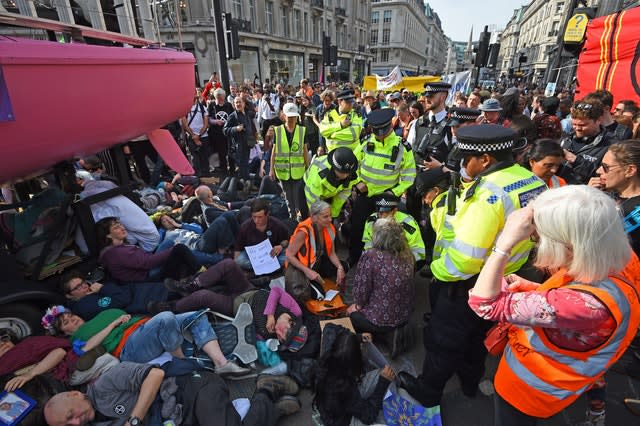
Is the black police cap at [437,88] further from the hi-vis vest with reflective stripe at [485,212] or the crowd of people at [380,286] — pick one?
the hi-vis vest with reflective stripe at [485,212]

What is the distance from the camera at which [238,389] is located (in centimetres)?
241

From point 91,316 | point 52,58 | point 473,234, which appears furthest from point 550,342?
point 52,58

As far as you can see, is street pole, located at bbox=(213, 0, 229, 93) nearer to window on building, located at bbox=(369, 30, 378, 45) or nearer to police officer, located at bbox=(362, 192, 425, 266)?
police officer, located at bbox=(362, 192, 425, 266)

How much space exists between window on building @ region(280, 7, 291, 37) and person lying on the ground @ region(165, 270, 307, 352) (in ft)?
95.8

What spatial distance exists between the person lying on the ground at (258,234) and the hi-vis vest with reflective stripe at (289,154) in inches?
43.1

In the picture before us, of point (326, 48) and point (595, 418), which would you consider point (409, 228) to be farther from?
point (326, 48)

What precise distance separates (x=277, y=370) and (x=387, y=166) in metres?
2.25

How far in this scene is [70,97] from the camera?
250 cm

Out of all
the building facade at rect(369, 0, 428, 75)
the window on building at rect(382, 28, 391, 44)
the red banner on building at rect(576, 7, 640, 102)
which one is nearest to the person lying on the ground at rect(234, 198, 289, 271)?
the red banner on building at rect(576, 7, 640, 102)

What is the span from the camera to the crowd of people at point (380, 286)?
3.79 feet

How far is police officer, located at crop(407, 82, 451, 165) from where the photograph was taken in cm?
416

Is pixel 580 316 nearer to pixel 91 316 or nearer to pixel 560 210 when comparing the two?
pixel 560 210

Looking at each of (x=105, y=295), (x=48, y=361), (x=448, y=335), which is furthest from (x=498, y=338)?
(x=105, y=295)

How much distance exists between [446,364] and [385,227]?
102 cm
